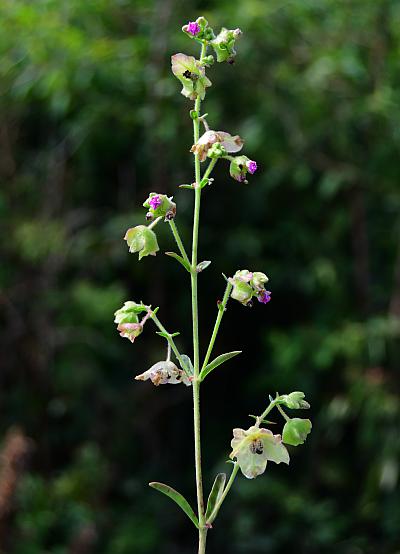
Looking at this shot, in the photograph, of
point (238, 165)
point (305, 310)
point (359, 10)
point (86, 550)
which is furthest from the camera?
point (305, 310)

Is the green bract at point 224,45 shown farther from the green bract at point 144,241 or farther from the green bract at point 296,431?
the green bract at point 296,431

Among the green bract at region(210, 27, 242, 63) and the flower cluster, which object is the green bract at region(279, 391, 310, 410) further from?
the green bract at region(210, 27, 242, 63)

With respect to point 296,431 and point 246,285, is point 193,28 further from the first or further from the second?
point 296,431

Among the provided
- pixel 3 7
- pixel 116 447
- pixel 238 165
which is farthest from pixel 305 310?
A: pixel 238 165

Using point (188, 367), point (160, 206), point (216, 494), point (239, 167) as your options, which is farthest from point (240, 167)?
point (216, 494)

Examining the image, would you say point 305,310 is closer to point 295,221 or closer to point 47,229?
point 295,221

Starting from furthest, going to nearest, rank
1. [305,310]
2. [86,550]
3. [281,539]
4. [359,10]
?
[305,310] → [359,10] → [281,539] → [86,550]

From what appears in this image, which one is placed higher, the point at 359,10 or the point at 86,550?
the point at 359,10

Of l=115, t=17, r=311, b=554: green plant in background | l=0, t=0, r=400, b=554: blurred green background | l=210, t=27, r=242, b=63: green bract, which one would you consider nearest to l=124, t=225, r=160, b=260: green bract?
l=115, t=17, r=311, b=554: green plant in background
